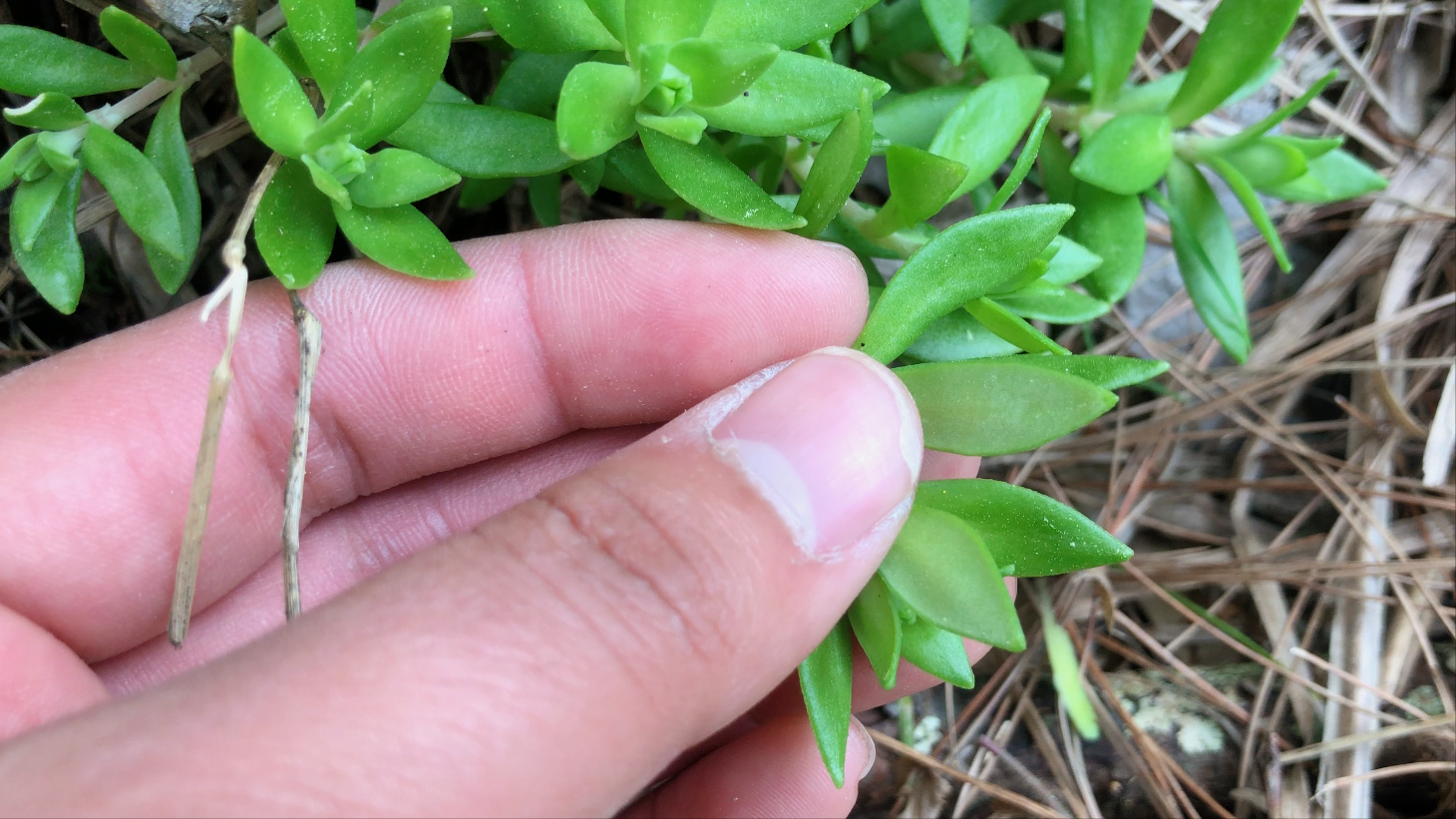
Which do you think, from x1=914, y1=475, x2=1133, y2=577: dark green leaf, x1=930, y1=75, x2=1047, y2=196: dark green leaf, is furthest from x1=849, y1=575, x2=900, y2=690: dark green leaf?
x1=930, y1=75, x2=1047, y2=196: dark green leaf

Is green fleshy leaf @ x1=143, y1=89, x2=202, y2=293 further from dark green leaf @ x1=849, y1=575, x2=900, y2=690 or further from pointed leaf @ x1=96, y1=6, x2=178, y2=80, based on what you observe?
dark green leaf @ x1=849, y1=575, x2=900, y2=690

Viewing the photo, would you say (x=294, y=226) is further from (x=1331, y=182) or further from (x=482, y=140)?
(x=1331, y=182)

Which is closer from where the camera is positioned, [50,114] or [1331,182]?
[50,114]

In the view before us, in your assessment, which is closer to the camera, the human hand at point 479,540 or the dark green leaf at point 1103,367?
the human hand at point 479,540

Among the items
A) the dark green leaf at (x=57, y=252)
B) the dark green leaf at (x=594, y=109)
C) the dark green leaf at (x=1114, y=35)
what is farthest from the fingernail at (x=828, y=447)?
the dark green leaf at (x=57, y=252)

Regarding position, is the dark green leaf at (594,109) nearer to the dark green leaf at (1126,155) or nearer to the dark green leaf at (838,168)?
the dark green leaf at (838,168)

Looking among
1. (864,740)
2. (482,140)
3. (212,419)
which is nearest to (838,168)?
(482,140)
